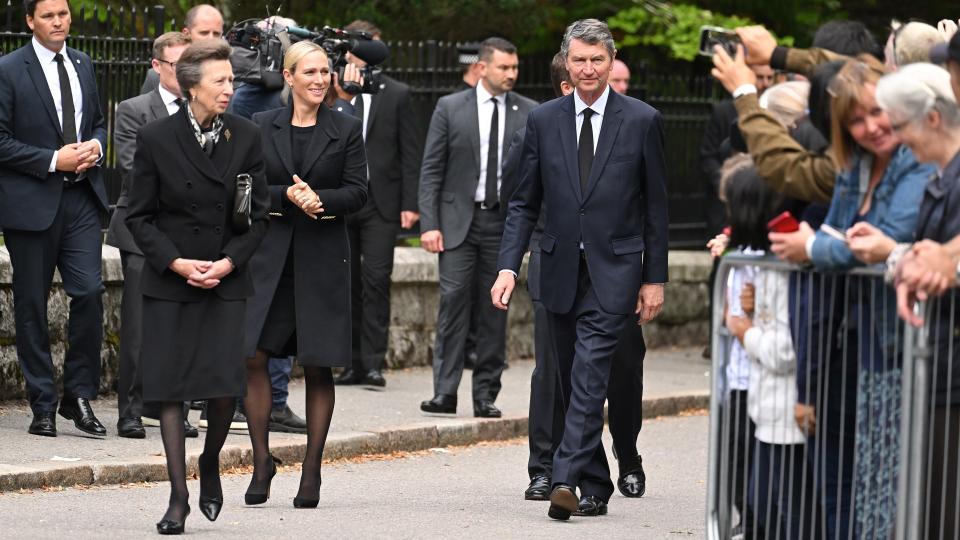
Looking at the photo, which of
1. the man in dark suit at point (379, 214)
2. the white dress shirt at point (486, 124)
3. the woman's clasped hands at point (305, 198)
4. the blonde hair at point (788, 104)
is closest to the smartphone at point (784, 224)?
the blonde hair at point (788, 104)

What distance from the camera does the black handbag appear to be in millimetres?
7875

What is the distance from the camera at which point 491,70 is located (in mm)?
11898

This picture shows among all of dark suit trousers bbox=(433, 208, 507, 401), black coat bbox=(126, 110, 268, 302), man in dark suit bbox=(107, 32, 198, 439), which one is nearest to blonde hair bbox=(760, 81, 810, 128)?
black coat bbox=(126, 110, 268, 302)

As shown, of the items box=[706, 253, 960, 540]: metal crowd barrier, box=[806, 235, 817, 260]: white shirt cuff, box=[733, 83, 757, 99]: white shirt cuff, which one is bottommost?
box=[706, 253, 960, 540]: metal crowd barrier

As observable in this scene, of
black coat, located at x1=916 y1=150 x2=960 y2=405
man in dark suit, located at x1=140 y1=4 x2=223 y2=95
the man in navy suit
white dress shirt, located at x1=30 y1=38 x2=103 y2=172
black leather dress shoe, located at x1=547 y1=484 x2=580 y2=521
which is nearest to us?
black coat, located at x1=916 y1=150 x2=960 y2=405

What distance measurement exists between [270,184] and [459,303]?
3.27 meters

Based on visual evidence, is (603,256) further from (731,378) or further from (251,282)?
(731,378)

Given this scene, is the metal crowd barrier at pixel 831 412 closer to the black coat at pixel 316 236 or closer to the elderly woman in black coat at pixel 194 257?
the elderly woman in black coat at pixel 194 257

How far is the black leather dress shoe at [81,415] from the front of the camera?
10070 millimetres

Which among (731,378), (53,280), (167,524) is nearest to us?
(731,378)

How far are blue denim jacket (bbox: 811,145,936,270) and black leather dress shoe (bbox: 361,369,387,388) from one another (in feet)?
23.9

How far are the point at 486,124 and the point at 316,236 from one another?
3578 millimetres

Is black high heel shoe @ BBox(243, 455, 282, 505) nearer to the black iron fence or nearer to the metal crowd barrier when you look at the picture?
the metal crowd barrier

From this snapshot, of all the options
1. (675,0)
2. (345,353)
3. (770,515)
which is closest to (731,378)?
(770,515)
